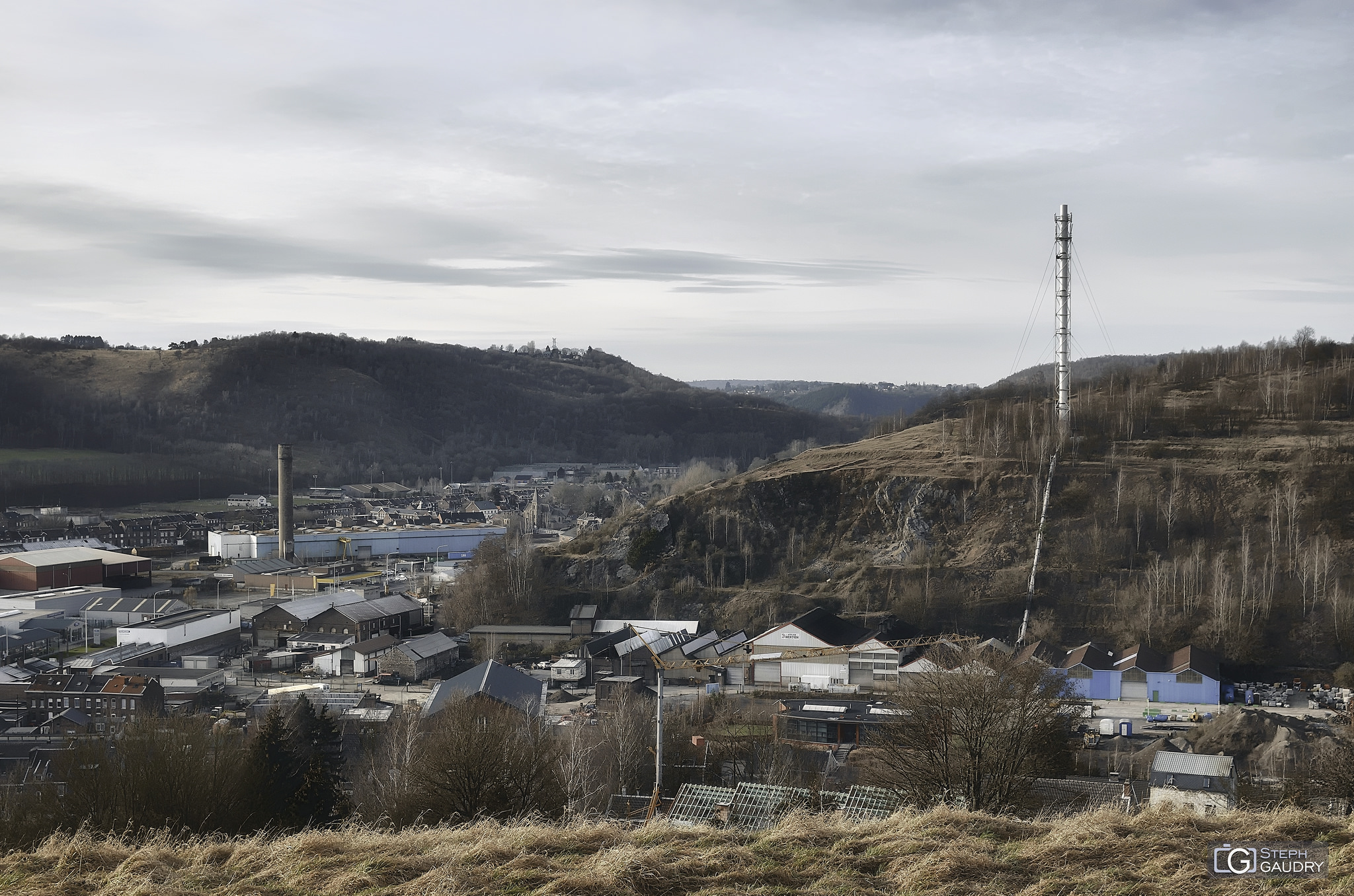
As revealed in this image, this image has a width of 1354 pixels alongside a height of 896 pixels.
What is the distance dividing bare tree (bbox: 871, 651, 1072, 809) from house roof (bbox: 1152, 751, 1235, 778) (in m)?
3.20

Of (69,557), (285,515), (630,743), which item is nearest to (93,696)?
(630,743)

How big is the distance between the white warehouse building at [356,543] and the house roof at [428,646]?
54.4 ft

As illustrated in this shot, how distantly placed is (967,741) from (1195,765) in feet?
18.7

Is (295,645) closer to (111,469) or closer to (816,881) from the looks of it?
(816,881)

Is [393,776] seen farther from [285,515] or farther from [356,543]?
[356,543]

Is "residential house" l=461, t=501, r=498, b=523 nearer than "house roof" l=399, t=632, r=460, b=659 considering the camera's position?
No

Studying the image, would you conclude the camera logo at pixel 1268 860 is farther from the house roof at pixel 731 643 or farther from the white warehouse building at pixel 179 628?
the white warehouse building at pixel 179 628

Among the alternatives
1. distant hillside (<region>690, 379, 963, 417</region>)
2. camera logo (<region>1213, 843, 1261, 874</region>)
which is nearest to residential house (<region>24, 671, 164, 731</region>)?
camera logo (<region>1213, 843, 1261, 874</region>)

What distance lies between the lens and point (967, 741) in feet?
25.7

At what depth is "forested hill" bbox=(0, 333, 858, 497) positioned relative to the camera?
258 feet

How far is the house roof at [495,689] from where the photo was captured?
15820 mm

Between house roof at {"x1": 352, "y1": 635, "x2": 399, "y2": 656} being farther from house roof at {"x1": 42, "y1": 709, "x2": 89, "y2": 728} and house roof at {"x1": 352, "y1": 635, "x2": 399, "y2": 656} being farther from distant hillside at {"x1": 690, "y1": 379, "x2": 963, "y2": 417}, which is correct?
distant hillside at {"x1": 690, "y1": 379, "x2": 963, "y2": 417}

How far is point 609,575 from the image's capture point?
30.1 metres

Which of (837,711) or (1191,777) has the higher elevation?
(1191,777)
